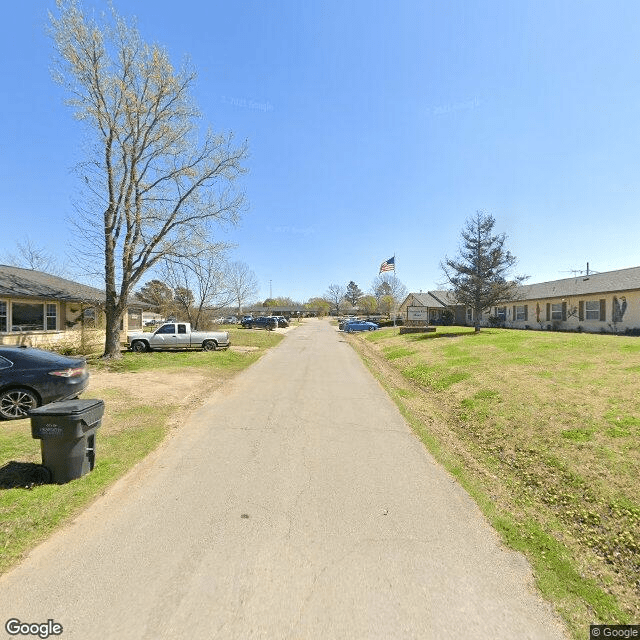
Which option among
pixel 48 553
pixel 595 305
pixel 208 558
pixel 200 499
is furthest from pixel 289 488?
pixel 595 305

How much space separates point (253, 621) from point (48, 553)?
203 cm

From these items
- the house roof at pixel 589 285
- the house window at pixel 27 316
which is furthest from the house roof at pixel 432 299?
the house window at pixel 27 316

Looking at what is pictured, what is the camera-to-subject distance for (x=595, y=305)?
2492 cm

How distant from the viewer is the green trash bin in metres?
4.30

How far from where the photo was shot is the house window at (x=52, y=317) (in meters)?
17.9

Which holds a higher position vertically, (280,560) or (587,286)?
(587,286)

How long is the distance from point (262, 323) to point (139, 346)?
1169 inches

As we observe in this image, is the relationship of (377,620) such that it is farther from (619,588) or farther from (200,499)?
(200,499)

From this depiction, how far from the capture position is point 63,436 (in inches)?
170

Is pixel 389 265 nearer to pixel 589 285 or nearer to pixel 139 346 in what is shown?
pixel 589 285

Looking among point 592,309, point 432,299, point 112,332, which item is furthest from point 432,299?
point 112,332

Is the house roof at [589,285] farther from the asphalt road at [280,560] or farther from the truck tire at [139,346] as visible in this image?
the truck tire at [139,346]

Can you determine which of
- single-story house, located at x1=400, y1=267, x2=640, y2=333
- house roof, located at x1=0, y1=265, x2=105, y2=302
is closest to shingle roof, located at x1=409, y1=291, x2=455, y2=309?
single-story house, located at x1=400, y1=267, x2=640, y2=333

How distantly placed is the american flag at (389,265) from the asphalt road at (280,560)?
3624 cm
